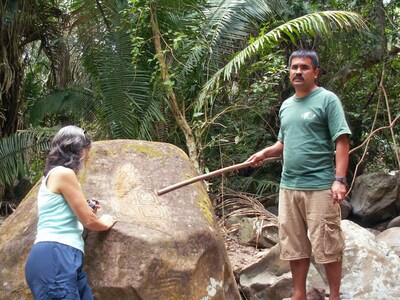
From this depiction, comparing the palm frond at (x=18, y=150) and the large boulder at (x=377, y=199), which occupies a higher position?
the palm frond at (x=18, y=150)

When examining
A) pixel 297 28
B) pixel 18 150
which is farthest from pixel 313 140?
pixel 18 150

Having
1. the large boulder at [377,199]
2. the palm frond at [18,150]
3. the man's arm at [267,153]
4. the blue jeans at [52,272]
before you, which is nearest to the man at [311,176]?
the man's arm at [267,153]

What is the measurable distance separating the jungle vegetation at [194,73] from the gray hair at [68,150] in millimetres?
2991

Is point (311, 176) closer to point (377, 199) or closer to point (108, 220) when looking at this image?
point (108, 220)

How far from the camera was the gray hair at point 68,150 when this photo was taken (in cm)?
265

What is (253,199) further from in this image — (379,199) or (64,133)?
(64,133)

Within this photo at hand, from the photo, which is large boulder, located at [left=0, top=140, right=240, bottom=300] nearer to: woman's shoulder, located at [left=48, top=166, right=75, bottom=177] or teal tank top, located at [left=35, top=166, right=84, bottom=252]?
teal tank top, located at [left=35, top=166, right=84, bottom=252]

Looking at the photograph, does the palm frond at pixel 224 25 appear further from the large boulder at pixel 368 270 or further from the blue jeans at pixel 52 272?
the blue jeans at pixel 52 272

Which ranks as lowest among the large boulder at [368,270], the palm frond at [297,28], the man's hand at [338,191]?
the large boulder at [368,270]

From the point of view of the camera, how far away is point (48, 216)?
262cm

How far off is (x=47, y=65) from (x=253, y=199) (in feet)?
19.6

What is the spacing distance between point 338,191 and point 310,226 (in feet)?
1.02

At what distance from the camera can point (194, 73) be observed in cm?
640

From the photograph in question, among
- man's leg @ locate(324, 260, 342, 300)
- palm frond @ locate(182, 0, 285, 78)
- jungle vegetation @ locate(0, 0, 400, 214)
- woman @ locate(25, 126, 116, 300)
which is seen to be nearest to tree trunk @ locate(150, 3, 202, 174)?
jungle vegetation @ locate(0, 0, 400, 214)
